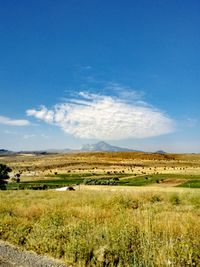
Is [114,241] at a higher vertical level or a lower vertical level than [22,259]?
higher

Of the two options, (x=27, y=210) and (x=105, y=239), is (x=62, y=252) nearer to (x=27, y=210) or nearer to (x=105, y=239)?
(x=105, y=239)

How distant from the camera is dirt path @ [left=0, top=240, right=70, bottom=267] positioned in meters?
13.0

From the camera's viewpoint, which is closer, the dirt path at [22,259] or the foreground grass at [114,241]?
the foreground grass at [114,241]

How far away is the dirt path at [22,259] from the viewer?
13.0m

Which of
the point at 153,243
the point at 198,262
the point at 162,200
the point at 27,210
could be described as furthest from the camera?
the point at 162,200

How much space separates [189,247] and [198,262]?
72 cm

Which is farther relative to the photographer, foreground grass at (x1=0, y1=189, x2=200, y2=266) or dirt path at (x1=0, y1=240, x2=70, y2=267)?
dirt path at (x1=0, y1=240, x2=70, y2=267)

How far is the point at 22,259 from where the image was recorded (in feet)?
45.3

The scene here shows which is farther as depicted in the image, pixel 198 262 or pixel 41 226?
pixel 41 226

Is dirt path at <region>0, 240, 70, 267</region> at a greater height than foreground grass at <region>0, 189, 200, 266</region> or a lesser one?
lesser

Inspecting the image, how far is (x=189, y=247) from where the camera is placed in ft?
39.5

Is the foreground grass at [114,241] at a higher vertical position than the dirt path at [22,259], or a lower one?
higher

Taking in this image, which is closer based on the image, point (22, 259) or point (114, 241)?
point (114, 241)

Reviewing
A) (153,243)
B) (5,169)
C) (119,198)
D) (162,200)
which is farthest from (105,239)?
(5,169)
